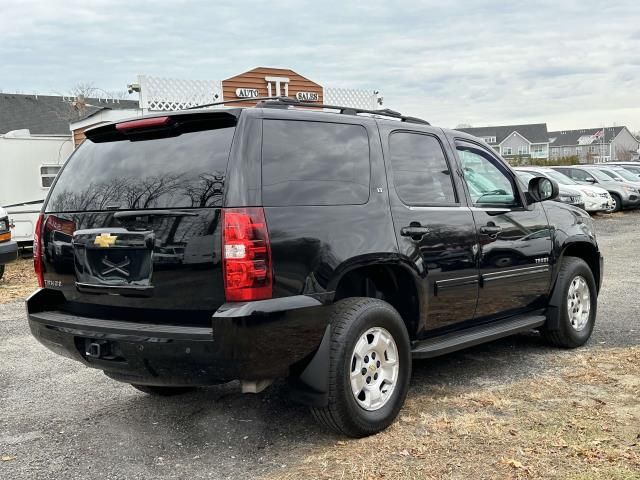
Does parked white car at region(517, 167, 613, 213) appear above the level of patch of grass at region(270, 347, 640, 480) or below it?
above

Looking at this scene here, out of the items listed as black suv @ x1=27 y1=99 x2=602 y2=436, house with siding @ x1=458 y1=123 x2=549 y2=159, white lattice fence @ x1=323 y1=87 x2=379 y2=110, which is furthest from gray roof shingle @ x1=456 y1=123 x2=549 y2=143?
black suv @ x1=27 y1=99 x2=602 y2=436

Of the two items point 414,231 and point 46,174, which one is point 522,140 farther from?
point 414,231

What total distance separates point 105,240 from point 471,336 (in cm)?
253

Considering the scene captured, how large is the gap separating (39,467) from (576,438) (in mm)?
2957

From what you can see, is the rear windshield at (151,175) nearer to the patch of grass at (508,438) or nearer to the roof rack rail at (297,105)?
the roof rack rail at (297,105)

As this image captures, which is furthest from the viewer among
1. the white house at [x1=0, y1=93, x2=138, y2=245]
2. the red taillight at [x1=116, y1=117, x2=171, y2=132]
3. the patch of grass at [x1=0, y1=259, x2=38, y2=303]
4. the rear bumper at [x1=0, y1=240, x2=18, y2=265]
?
the white house at [x1=0, y1=93, x2=138, y2=245]

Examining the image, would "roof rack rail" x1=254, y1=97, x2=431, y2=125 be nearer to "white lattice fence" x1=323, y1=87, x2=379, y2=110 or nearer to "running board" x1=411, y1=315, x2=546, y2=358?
"running board" x1=411, y1=315, x2=546, y2=358

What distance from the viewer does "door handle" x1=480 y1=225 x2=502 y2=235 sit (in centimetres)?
471

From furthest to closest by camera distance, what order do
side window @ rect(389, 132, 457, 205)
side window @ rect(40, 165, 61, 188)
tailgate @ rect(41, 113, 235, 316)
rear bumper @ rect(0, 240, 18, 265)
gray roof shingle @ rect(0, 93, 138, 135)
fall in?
gray roof shingle @ rect(0, 93, 138, 135)
side window @ rect(40, 165, 61, 188)
rear bumper @ rect(0, 240, 18, 265)
side window @ rect(389, 132, 457, 205)
tailgate @ rect(41, 113, 235, 316)

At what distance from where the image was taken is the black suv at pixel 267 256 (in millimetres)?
3326

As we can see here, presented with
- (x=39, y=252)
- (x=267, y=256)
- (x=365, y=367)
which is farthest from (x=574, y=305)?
(x=39, y=252)

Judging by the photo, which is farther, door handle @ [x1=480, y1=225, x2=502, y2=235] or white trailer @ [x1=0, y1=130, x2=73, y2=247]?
white trailer @ [x1=0, y1=130, x2=73, y2=247]

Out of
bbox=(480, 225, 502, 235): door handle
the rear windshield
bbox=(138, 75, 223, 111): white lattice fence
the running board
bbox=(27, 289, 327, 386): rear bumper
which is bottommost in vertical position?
the running board

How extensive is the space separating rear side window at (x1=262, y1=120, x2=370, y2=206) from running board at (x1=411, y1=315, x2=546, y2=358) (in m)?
1.09
